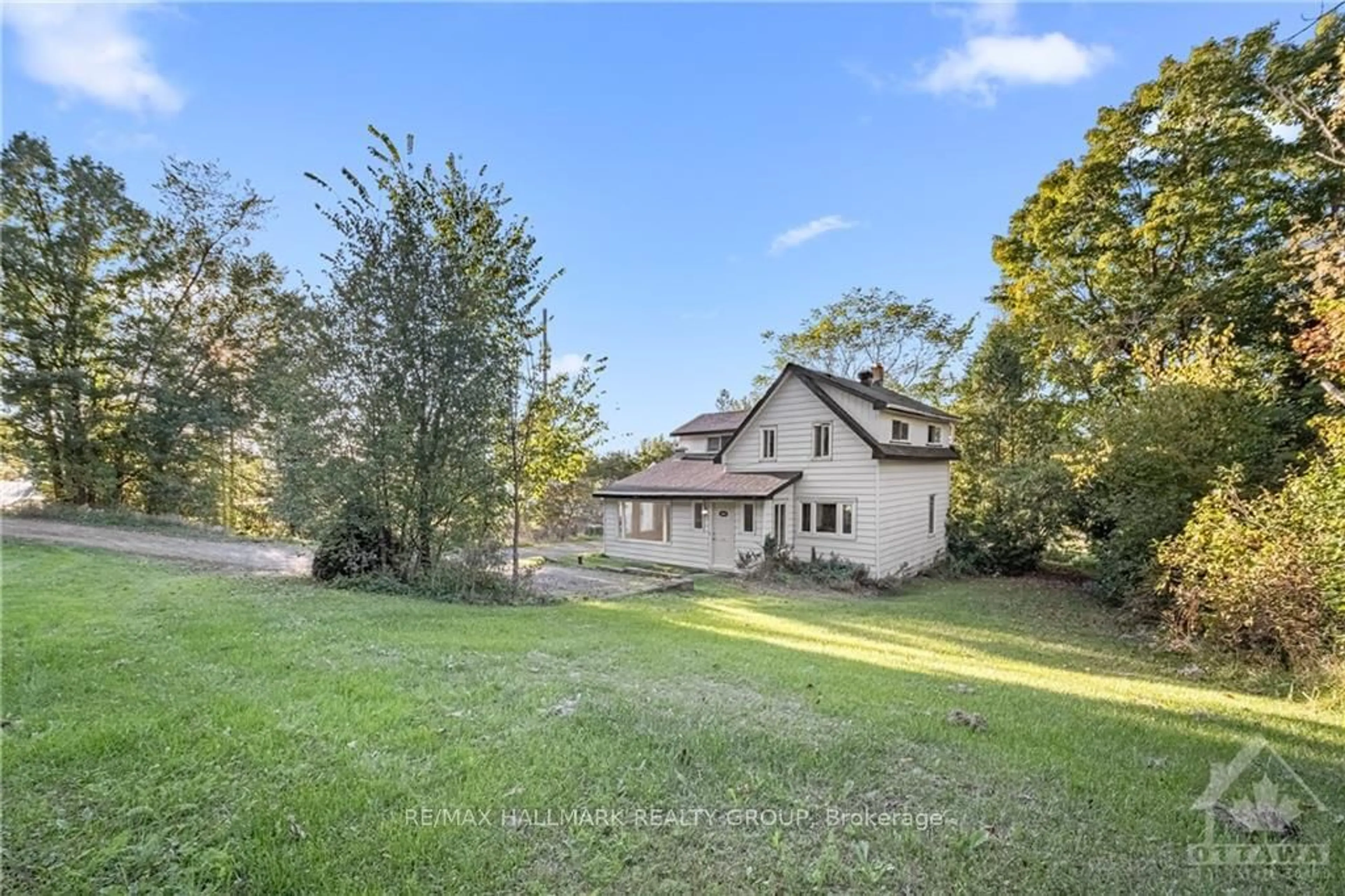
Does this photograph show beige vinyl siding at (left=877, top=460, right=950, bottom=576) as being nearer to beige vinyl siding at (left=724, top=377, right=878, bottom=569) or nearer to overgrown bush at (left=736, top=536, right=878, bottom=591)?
beige vinyl siding at (left=724, top=377, right=878, bottom=569)

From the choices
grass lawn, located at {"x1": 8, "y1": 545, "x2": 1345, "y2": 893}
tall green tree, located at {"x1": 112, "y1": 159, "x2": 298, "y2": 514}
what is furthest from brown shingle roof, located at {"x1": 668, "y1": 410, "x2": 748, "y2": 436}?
grass lawn, located at {"x1": 8, "y1": 545, "x2": 1345, "y2": 893}

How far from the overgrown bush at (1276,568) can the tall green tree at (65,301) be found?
25.6 metres

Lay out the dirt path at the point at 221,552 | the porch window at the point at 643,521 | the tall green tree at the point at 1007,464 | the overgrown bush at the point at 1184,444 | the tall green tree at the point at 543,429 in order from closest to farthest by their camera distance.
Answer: the overgrown bush at the point at 1184,444 < the dirt path at the point at 221,552 < the tall green tree at the point at 543,429 < the tall green tree at the point at 1007,464 < the porch window at the point at 643,521

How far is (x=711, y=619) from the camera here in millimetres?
9984

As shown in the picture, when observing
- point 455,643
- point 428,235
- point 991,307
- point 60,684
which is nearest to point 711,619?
point 455,643

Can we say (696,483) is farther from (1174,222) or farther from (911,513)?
(1174,222)

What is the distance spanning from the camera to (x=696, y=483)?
1933 cm

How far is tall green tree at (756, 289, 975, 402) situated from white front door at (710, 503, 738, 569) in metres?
10.5

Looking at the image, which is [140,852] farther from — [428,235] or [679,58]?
[679,58]

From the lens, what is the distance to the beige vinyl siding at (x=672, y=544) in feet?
62.3

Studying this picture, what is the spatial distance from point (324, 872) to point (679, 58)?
12.7 meters

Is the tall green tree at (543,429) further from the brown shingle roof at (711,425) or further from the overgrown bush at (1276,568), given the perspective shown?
the overgrown bush at (1276,568)

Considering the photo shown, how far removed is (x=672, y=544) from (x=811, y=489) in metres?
5.01

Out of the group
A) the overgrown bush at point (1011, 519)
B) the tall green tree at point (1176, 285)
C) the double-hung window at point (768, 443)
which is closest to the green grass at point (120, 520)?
the double-hung window at point (768, 443)
